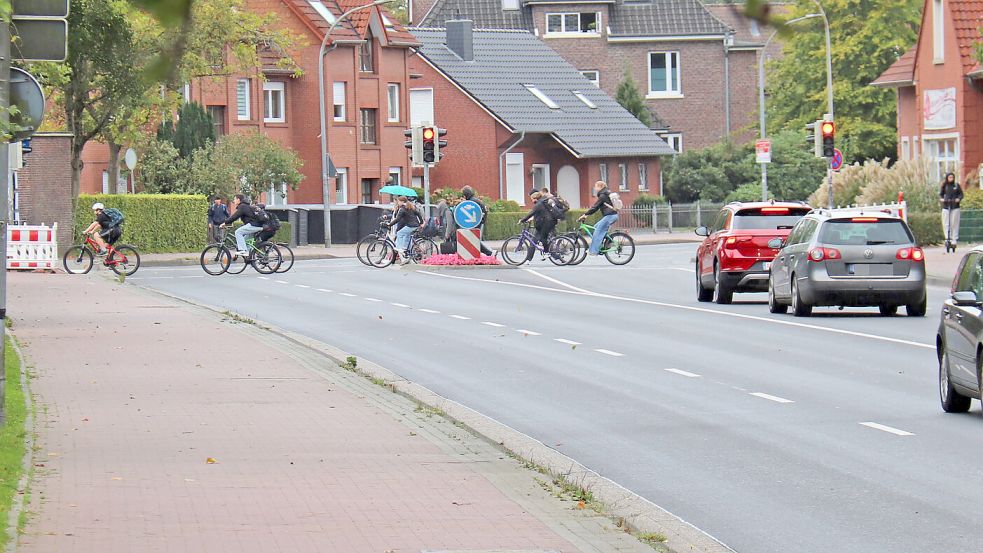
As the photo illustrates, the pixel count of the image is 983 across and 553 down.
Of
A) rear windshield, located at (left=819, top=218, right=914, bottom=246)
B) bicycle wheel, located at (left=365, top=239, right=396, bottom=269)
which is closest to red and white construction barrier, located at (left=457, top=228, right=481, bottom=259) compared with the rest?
bicycle wheel, located at (left=365, top=239, right=396, bottom=269)

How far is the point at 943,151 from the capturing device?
52688 mm

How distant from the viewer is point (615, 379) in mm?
15555

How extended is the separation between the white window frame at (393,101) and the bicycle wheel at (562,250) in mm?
28753

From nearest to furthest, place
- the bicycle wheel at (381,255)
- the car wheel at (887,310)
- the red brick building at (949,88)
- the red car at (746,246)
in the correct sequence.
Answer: the car wheel at (887,310) < the red car at (746,246) < the bicycle wheel at (381,255) < the red brick building at (949,88)

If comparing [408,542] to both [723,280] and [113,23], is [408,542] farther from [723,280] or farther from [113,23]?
[723,280]

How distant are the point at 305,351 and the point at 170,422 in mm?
5995

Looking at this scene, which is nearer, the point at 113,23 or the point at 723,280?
the point at 113,23

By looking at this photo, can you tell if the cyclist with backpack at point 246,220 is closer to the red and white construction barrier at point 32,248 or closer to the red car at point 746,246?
the red and white construction barrier at point 32,248

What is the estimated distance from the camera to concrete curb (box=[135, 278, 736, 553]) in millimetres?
7891

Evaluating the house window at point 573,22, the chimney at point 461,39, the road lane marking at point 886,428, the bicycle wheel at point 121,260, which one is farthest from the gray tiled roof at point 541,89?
the road lane marking at point 886,428

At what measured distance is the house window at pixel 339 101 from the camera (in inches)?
2495

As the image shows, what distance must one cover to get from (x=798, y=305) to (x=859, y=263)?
1064mm

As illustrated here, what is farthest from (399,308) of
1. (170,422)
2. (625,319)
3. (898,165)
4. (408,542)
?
(898,165)

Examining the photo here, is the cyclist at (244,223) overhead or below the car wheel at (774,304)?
overhead
